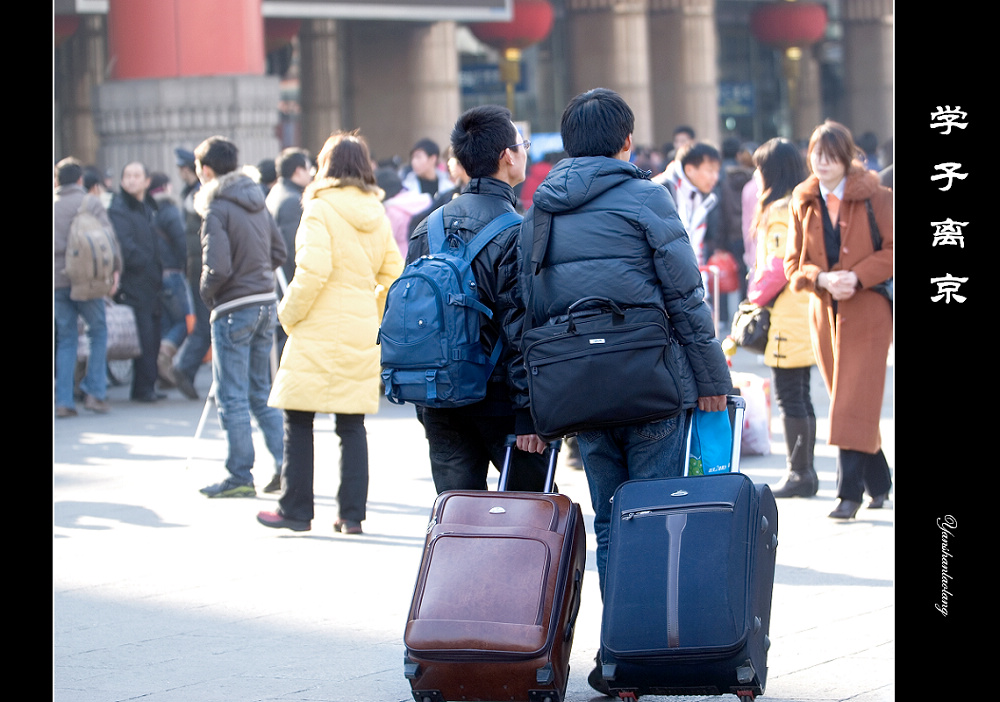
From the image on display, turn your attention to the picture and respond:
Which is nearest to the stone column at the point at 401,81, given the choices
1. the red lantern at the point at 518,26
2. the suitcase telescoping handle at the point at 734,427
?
the red lantern at the point at 518,26

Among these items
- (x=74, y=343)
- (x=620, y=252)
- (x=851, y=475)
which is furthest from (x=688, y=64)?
(x=620, y=252)

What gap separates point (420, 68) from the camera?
25031 millimetres

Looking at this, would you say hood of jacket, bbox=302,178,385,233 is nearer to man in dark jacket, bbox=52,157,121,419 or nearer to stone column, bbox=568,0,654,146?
man in dark jacket, bbox=52,157,121,419

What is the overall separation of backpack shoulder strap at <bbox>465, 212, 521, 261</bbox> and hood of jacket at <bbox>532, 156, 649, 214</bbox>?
384mm

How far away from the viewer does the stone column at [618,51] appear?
91.6ft

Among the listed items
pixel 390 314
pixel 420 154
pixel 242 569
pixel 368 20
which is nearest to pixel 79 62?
pixel 368 20

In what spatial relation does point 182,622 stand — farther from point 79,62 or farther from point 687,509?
point 79,62

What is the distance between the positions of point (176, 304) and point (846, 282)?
7752 millimetres

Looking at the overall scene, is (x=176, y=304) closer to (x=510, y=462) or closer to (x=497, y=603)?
(x=510, y=462)

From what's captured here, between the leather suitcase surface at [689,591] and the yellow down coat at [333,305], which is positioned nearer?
the leather suitcase surface at [689,591]

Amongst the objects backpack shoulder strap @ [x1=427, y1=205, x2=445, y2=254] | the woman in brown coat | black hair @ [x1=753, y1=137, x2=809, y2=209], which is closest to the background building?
black hair @ [x1=753, y1=137, x2=809, y2=209]

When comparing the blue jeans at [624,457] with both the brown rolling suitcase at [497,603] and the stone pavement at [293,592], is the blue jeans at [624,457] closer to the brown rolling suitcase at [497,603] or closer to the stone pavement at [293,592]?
the brown rolling suitcase at [497,603]

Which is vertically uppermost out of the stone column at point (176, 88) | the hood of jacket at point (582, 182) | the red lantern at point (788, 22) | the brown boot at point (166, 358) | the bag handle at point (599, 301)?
the red lantern at point (788, 22)

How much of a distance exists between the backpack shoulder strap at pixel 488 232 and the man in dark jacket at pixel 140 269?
8.37 m
